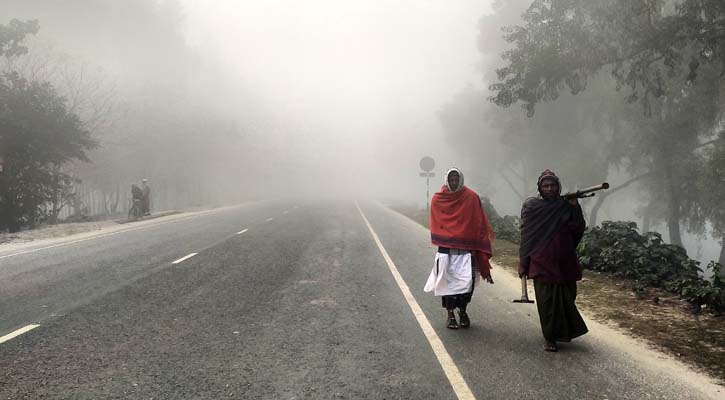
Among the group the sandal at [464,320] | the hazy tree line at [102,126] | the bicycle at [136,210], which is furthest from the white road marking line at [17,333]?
the bicycle at [136,210]

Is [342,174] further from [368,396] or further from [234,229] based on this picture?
[368,396]

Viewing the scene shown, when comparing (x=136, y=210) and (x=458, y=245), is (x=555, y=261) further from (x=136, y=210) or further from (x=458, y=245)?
(x=136, y=210)

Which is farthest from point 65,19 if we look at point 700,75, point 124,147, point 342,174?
point 342,174

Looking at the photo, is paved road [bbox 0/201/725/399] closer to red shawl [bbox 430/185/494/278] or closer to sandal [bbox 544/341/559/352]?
sandal [bbox 544/341/559/352]

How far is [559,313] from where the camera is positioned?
5.09 meters

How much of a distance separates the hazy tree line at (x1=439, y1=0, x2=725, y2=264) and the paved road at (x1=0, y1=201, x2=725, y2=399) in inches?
288

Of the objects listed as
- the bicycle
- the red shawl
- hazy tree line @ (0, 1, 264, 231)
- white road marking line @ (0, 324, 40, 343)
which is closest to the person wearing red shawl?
the red shawl

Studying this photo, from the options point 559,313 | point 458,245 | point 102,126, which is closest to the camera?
point 559,313

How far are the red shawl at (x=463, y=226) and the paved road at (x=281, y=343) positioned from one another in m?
0.94

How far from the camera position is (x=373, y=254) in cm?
1202

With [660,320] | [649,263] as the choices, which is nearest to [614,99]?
[649,263]

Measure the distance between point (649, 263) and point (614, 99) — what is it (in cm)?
2027

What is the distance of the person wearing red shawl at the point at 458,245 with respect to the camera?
583cm

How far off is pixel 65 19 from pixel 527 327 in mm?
40322
